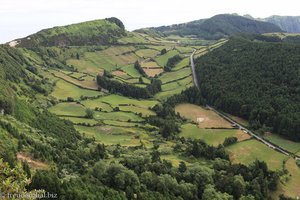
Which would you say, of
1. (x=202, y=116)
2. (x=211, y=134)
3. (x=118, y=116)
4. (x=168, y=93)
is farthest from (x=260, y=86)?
(x=118, y=116)

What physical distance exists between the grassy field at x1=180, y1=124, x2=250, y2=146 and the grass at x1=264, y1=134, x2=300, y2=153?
23.1ft

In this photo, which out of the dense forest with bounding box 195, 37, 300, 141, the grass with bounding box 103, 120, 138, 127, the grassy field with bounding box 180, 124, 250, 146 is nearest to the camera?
the grassy field with bounding box 180, 124, 250, 146

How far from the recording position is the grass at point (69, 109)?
137625 mm

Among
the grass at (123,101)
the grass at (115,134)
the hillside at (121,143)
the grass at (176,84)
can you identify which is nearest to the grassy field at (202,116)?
the hillside at (121,143)

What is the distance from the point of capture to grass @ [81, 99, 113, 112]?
150363mm

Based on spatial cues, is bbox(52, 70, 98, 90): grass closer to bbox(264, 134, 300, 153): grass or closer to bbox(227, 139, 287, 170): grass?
bbox(227, 139, 287, 170): grass

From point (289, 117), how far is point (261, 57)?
5835 centimetres

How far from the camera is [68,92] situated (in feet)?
543

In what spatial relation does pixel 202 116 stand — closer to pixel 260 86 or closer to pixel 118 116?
pixel 260 86

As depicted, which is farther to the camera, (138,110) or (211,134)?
(138,110)

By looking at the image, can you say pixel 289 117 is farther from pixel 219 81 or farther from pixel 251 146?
pixel 219 81

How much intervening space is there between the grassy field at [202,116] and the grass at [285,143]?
16.0 meters

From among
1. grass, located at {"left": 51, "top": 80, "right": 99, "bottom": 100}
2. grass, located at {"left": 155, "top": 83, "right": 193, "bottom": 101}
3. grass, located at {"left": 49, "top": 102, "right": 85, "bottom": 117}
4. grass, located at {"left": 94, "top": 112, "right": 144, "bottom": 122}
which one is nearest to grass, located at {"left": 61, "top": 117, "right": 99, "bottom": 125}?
grass, located at {"left": 49, "top": 102, "right": 85, "bottom": 117}

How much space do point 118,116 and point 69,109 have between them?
649 inches
